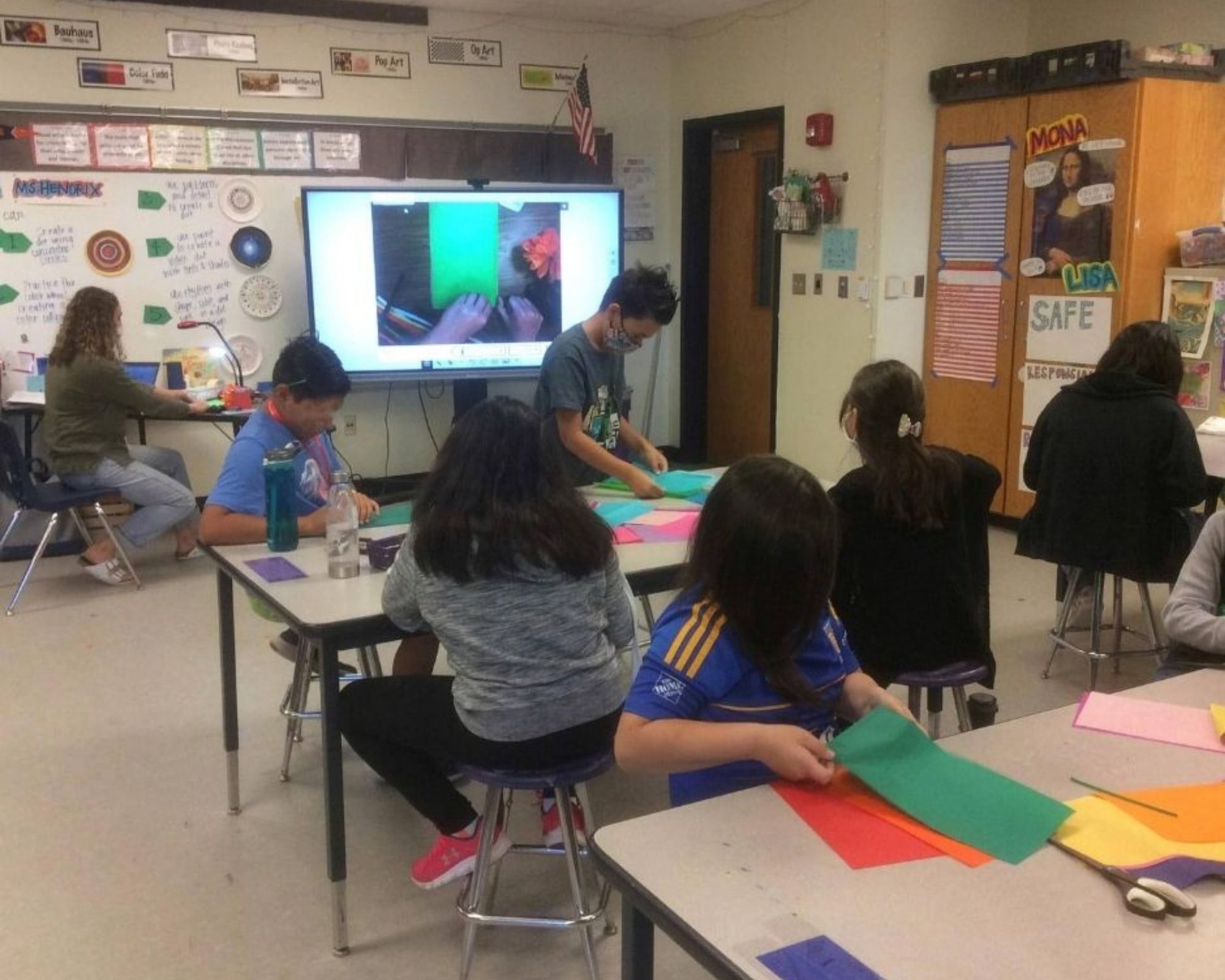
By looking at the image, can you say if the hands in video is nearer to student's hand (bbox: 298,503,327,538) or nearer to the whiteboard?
the whiteboard

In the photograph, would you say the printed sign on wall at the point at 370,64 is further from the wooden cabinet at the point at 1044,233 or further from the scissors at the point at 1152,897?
the scissors at the point at 1152,897

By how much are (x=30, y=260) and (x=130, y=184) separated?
53cm

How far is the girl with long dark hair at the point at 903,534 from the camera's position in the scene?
2.29 m

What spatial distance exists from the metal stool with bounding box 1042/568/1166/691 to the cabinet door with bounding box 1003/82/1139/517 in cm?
129

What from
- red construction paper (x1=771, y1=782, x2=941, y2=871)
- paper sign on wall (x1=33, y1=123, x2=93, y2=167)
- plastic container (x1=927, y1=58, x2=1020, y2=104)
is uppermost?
plastic container (x1=927, y1=58, x2=1020, y2=104)

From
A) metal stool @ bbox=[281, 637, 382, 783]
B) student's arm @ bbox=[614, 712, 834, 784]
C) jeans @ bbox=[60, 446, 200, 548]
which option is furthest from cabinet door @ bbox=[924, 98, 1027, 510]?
student's arm @ bbox=[614, 712, 834, 784]

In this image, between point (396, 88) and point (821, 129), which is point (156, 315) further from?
point (821, 129)

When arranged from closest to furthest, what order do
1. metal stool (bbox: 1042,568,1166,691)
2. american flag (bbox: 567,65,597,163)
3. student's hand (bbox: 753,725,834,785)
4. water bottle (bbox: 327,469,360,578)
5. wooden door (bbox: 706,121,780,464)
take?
student's hand (bbox: 753,725,834,785) < water bottle (bbox: 327,469,360,578) < metal stool (bbox: 1042,568,1166,691) < american flag (bbox: 567,65,597,163) < wooden door (bbox: 706,121,780,464)

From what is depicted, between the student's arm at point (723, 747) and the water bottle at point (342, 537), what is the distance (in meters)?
1.05

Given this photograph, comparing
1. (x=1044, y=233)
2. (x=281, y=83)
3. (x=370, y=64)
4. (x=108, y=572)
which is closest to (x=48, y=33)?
(x=281, y=83)

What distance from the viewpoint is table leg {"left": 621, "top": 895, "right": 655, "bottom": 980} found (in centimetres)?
129

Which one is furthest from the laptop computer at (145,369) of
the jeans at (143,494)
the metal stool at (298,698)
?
the metal stool at (298,698)

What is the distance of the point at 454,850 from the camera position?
2146mm

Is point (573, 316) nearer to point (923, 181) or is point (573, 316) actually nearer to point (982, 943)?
point (923, 181)
